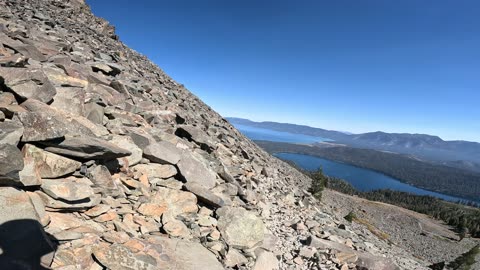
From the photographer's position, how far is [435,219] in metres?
147

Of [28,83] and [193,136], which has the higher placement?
[28,83]

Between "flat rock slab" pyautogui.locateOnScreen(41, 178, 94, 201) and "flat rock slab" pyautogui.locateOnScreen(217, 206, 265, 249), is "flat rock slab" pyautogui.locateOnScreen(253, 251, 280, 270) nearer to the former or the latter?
"flat rock slab" pyautogui.locateOnScreen(217, 206, 265, 249)

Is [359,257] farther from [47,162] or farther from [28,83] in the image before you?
[28,83]

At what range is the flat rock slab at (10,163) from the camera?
652cm

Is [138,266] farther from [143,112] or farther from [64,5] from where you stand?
[64,5]

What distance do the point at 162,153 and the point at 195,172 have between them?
1847mm

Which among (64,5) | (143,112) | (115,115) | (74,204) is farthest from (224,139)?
(64,5)

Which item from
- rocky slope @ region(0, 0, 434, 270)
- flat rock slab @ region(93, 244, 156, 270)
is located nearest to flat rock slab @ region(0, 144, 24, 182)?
rocky slope @ region(0, 0, 434, 270)

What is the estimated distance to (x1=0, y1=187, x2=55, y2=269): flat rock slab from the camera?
225 inches

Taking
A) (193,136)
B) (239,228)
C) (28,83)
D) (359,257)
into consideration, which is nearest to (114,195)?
(239,228)

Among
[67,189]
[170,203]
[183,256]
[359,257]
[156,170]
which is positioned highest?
[156,170]

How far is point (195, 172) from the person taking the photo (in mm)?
12844

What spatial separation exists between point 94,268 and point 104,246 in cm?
58

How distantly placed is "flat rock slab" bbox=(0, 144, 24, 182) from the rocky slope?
0.9 inches
